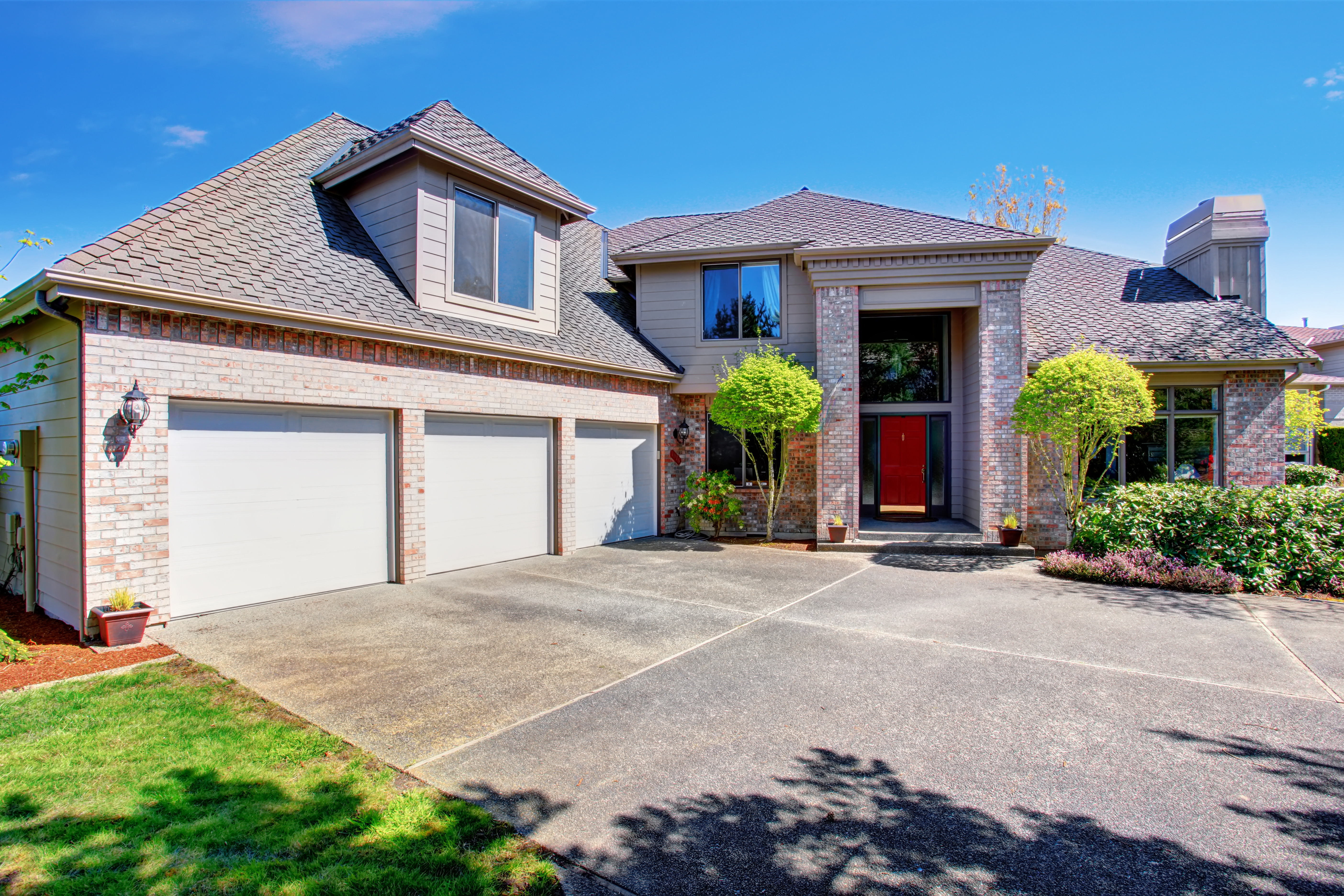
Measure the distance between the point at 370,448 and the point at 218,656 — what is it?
3376mm

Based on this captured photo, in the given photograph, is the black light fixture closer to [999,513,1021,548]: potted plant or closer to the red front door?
[999,513,1021,548]: potted plant

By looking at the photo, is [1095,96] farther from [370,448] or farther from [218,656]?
[218,656]

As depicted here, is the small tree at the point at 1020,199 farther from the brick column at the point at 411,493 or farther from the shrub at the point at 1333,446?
the brick column at the point at 411,493

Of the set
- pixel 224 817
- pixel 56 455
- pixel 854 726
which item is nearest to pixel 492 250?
pixel 56 455

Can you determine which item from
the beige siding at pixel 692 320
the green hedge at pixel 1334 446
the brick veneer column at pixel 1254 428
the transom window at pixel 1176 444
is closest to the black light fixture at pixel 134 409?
the beige siding at pixel 692 320

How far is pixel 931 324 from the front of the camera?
559 inches

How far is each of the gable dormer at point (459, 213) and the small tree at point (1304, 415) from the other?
22551mm

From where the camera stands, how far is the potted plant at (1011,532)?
445 inches

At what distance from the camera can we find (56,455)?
669 centimetres

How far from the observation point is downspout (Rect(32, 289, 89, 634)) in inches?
234

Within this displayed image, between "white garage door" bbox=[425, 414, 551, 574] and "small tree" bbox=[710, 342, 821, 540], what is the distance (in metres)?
3.64

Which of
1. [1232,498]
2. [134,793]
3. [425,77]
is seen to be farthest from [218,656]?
[1232,498]

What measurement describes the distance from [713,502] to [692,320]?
13.7 feet

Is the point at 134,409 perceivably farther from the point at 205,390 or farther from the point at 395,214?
the point at 395,214
